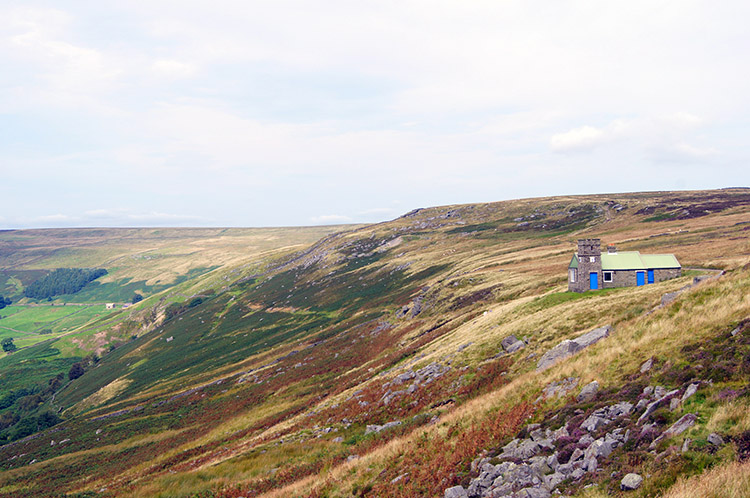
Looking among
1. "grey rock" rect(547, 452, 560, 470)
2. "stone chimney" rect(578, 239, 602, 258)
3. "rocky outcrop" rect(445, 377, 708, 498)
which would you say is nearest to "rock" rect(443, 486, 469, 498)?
"rocky outcrop" rect(445, 377, 708, 498)

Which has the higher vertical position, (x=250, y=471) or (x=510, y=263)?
(x=510, y=263)

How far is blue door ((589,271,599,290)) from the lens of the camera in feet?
153

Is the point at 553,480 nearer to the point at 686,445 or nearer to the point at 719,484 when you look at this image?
the point at 686,445

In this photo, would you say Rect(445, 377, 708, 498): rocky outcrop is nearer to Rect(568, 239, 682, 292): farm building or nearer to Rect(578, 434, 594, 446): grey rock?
Rect(578, 434, 594, 446): grey rock

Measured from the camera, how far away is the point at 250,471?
27812mm

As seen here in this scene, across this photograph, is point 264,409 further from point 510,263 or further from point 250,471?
point 510,263

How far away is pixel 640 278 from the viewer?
48656 mm

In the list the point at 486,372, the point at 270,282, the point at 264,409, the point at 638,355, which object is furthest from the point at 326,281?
the point at 638,355

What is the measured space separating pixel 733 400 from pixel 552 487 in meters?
6.42

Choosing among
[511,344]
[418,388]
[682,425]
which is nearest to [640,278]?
[511,344]

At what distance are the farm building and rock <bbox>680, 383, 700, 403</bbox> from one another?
34625 millimetres

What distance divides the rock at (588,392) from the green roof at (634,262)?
3607 centimetres

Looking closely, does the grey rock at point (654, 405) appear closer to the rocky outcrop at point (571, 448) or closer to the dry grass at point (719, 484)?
the rocky outcrop at point (571, 448)

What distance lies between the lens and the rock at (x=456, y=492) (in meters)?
14.5
